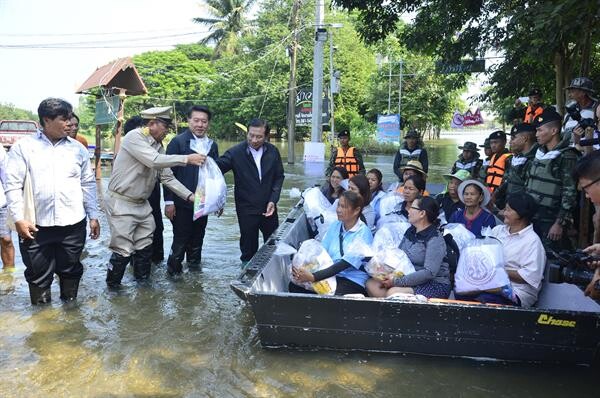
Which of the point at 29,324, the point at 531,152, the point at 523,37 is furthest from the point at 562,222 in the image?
the point at 29,324

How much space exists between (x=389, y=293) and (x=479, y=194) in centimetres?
156

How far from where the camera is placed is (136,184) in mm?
4660

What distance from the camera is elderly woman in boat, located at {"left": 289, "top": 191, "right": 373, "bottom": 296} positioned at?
11.9ft

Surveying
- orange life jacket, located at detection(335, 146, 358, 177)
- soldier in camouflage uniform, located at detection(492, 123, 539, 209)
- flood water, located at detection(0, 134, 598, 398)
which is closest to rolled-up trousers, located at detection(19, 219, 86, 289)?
flood water, located at detection(0, 134, 598, 398)

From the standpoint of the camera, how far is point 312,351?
352 cm

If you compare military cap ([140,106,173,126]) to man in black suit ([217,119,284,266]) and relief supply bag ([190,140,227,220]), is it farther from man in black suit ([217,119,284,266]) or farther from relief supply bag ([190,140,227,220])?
man in black suit ([217,119,284,266])

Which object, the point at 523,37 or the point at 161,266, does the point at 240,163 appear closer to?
the point at 161,266

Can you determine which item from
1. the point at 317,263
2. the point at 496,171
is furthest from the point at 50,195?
the point at 496,171

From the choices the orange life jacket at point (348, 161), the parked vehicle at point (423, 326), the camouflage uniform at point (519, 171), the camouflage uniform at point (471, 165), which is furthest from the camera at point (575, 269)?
the orange life jacket at point (348, 161)

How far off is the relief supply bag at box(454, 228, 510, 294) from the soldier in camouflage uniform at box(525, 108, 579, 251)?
1.01m

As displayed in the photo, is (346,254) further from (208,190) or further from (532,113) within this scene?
(532,113)

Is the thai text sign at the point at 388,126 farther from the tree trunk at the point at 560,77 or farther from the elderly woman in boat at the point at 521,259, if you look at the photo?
the elderly woman in boat at the point at 521,259

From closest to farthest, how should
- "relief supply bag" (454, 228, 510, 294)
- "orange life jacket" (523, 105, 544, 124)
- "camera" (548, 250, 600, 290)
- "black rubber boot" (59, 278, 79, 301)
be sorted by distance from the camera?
"camera" (548, 250, 600, 290) < "relief supply bag" (454, 228, 510, 294) < "black rubber boot" (59, 278, 79, 301) < "orange life jacket" (523, 105, 544, 124)

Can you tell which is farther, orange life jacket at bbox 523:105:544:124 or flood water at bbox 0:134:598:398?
orange life jacket at bbox 523:105:544:124
